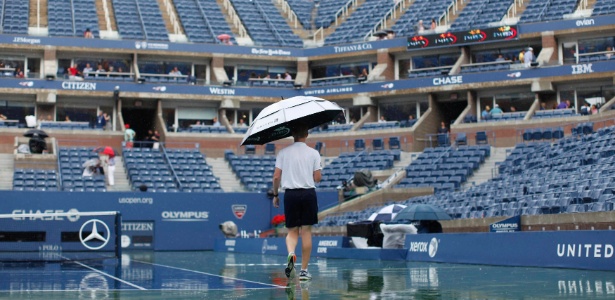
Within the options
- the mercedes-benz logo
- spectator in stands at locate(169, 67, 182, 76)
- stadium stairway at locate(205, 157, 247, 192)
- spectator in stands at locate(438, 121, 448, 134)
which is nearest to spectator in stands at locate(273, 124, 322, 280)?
the mercedes-benz logo

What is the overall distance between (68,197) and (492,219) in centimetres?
1973

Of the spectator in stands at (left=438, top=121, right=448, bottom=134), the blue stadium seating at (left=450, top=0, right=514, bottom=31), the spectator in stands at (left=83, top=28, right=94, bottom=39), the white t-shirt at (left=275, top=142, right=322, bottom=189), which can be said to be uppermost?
the blue stadium seating at (left=450, top=0, right=514, bottom=31)

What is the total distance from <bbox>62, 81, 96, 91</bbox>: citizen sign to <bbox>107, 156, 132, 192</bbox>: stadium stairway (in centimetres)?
631

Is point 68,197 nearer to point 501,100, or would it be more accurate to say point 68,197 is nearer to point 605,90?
point 501,100

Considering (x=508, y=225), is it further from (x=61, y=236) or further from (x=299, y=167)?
(x=61, y=236)

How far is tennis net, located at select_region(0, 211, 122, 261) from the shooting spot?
67.5ft

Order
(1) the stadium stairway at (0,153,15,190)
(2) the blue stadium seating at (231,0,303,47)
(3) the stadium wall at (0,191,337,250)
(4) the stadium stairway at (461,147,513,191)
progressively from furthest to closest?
(2) the blue stadium seating at (231,0,303,47), (1) the stadium stairway at (0,153,15,190), (4) the stadium stairway at (461,147,513,191), (3) the stadium wall at (0,191,337,250)

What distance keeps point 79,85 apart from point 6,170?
31.2 ft

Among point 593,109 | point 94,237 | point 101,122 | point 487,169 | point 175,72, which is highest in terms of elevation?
point 175,72

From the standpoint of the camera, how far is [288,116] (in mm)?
10578

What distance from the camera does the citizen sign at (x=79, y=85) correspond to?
48.9m

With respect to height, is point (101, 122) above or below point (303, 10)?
below

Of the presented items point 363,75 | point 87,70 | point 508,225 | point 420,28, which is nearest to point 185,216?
point 87,70

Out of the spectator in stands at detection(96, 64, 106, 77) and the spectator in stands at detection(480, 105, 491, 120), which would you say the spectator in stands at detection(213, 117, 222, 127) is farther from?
the spectator in stands at detection(480, 105, 491, 120)
